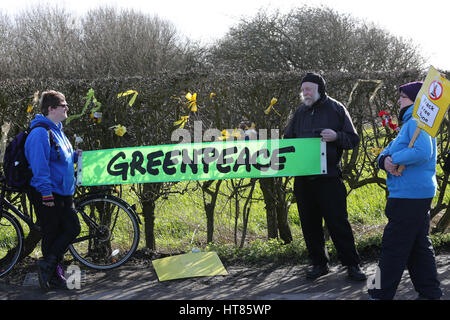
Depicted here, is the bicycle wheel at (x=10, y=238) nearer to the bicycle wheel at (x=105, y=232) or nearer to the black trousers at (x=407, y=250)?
the bicycle wheel at (x=105, y=232)

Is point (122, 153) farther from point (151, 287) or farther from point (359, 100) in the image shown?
point (359, 100)

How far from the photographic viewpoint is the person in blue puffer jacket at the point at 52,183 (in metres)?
4.55

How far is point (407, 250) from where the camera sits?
406 cm

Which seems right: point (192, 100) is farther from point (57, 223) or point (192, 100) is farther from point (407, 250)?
point (407, 250)

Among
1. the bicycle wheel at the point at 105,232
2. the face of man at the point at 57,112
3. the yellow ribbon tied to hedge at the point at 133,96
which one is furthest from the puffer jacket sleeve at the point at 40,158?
the yellow ribbon tied to hedge at the point at 133,96

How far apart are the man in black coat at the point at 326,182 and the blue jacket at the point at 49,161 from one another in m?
2.23

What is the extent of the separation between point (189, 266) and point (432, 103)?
9.50 ft

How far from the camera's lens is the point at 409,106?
419cm

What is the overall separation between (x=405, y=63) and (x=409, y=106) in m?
17.9

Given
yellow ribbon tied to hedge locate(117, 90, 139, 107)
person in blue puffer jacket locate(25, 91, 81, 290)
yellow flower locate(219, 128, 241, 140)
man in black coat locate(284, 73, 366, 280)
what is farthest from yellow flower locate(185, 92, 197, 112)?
person in blue puffer jacket locate(25, 91, 81, 290)

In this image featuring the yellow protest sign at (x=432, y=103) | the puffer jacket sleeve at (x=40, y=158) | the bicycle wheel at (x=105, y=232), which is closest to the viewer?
the yellow protest sign at (x=432, y=103)

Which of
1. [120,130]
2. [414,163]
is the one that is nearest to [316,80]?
[414,163]

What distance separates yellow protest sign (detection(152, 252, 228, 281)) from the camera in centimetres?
522
